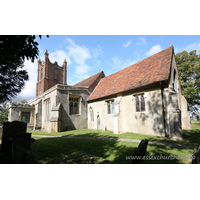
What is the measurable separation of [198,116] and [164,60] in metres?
26.0

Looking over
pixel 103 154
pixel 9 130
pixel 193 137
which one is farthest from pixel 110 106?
pixel 9 130

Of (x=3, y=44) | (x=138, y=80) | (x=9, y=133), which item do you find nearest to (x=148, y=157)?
(x=9, y=133)

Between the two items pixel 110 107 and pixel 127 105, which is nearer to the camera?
pixel 127 105

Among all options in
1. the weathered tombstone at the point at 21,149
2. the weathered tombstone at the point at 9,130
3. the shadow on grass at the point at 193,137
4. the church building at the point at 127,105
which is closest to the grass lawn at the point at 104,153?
the weathered tombstone at the point at 21,149

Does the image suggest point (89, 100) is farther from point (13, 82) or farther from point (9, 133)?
point (9, 133)

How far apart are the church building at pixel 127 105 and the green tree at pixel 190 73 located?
9.32 m

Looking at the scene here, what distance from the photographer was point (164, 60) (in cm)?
1152

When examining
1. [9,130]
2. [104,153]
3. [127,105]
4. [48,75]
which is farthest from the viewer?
[48,75]

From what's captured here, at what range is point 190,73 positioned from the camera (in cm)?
2209

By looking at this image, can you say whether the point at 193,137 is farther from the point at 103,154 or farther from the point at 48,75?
the point at 48,75

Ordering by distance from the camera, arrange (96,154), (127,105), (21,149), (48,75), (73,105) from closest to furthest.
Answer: (21,149) → (96,154) → (127,105) → (73,105) → (48,75)

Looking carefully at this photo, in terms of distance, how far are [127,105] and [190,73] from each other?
1847 centimetres

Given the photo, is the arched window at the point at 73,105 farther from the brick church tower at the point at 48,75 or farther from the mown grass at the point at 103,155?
the brick church tower at the point at 48,75

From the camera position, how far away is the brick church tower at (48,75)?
31.1 m
